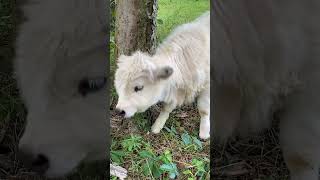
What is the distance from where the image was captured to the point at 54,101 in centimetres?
97

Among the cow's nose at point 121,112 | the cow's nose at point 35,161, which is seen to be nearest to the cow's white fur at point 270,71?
the cow's nose at point 121,112

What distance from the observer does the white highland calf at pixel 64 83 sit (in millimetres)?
922

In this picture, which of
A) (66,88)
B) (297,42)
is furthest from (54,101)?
(297,42)

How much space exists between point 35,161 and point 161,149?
22 centimetres

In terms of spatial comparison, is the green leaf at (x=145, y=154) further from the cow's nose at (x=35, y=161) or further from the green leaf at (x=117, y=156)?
the cow's nose at (x=35, y=161)

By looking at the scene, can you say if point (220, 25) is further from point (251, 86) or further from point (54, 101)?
point (54, 101)

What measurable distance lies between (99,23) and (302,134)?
0.37 m

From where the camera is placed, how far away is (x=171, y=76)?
0.94 m

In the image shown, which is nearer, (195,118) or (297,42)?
(297,42)

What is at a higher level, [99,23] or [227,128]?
[99,23]

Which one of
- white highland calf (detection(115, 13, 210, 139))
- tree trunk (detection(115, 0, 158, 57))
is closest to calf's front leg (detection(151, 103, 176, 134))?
white highland calf (detection(115, 13, 210, 139))

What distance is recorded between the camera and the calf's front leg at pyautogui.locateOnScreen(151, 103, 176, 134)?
0.98 metres

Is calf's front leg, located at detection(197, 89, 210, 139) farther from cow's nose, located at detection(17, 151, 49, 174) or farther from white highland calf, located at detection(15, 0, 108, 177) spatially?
cow's nose, located at detection(17, 151, 49, 174)

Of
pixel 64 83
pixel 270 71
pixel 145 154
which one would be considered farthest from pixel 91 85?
pixel 270 71
